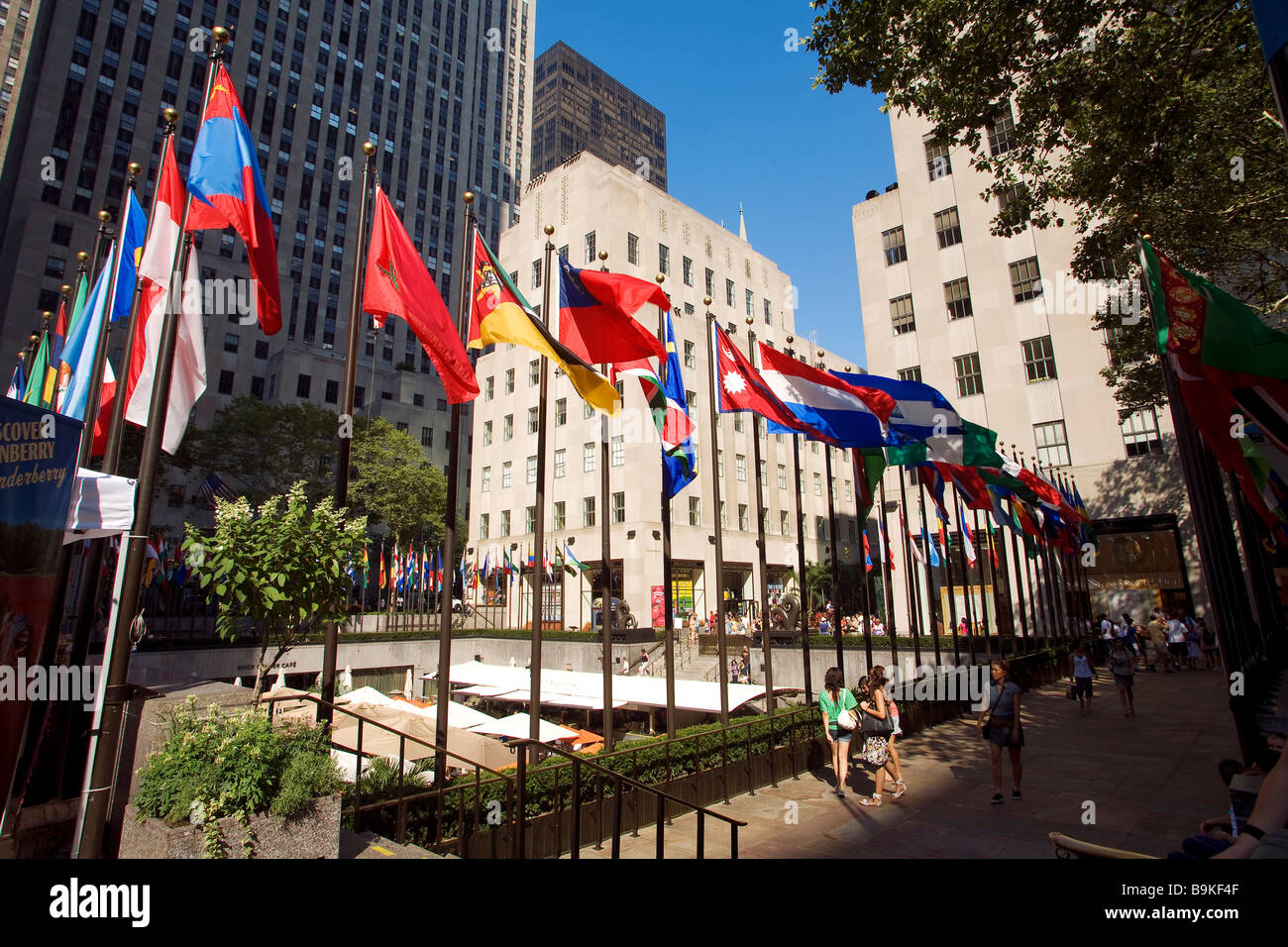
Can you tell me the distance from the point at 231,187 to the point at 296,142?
94975 millimetres

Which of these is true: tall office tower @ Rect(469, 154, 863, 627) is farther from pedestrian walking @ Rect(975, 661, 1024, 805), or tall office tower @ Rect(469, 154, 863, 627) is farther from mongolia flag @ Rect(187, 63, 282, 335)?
mongolia flag @ Rect(187, 63, 282, 335)

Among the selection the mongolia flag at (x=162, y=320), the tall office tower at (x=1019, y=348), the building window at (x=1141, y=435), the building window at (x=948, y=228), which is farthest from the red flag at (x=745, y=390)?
the building window at (x=948, y=228)

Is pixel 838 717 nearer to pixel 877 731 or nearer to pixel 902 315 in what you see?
pixel 877 731

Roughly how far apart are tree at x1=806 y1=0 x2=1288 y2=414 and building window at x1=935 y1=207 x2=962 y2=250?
27873mm

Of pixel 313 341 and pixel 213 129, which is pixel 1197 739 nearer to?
pixel 213 129

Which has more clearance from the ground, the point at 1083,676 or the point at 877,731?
the point at 1083,676

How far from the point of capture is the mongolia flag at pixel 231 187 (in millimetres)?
8039

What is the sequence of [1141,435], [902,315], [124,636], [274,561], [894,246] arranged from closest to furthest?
[124,636] < [274,561] < [1141,435] < [902,315] < [894,246]

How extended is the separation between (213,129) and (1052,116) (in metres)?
14.3

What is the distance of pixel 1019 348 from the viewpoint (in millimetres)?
38594

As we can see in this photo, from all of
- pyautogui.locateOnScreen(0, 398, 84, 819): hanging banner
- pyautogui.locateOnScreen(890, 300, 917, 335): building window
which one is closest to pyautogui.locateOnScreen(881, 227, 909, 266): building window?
pyautogui.locateOnScreen(890, 300, 917, 335): building window

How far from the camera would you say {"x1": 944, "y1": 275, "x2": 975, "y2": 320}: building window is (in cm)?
4094

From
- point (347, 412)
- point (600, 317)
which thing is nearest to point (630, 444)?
point (600, 317)
